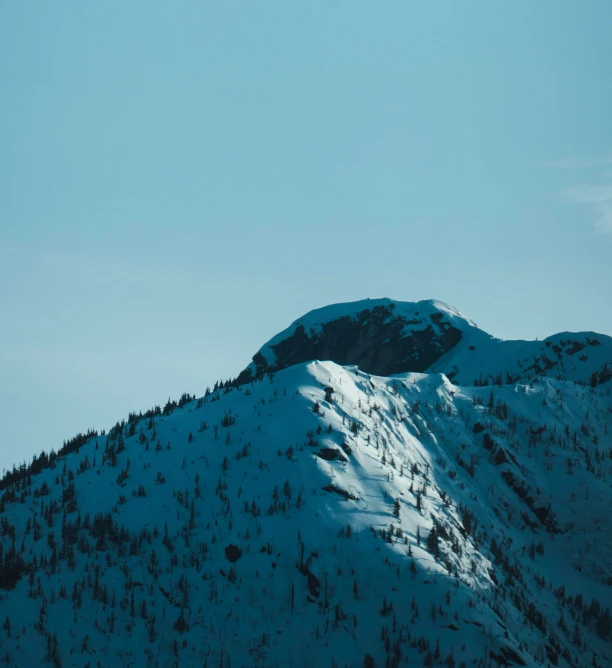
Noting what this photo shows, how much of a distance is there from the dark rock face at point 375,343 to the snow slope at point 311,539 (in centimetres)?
6085

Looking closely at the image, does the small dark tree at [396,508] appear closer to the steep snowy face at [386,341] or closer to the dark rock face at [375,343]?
the steep snowy face at [386,341]

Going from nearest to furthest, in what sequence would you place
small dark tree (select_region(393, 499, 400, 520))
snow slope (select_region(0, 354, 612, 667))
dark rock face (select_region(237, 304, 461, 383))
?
snow slope (select_region(0, 354, 612, 667))
small dark tree (select_region(393, 499, 400, 520))
dark rock face (select_region(237, 304, 461, 383))

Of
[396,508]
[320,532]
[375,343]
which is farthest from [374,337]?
[320,532]

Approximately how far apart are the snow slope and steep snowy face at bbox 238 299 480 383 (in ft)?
201

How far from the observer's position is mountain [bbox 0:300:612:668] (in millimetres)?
34875

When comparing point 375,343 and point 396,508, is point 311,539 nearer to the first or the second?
point 396,508

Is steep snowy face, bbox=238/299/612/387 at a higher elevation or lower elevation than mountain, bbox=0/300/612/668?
higher

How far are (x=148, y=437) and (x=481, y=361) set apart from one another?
6401 cm

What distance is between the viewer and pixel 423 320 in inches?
5012

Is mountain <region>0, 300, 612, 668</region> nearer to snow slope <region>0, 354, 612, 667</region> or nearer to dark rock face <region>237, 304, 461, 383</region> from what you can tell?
snow slope <region>0, 354, 612, 667</region>

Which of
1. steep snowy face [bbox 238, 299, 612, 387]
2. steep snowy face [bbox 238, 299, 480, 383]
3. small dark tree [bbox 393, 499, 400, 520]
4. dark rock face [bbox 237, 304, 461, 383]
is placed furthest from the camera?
A: steep snowy face [bbox 238, 299, 480, 383]

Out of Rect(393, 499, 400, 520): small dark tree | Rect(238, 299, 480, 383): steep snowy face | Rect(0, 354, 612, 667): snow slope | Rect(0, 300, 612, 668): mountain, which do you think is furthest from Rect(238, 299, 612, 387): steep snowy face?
Rect(393, 499, 400, 520): small dark tree

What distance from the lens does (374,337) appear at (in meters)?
126

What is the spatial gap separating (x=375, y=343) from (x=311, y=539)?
86961 mm
